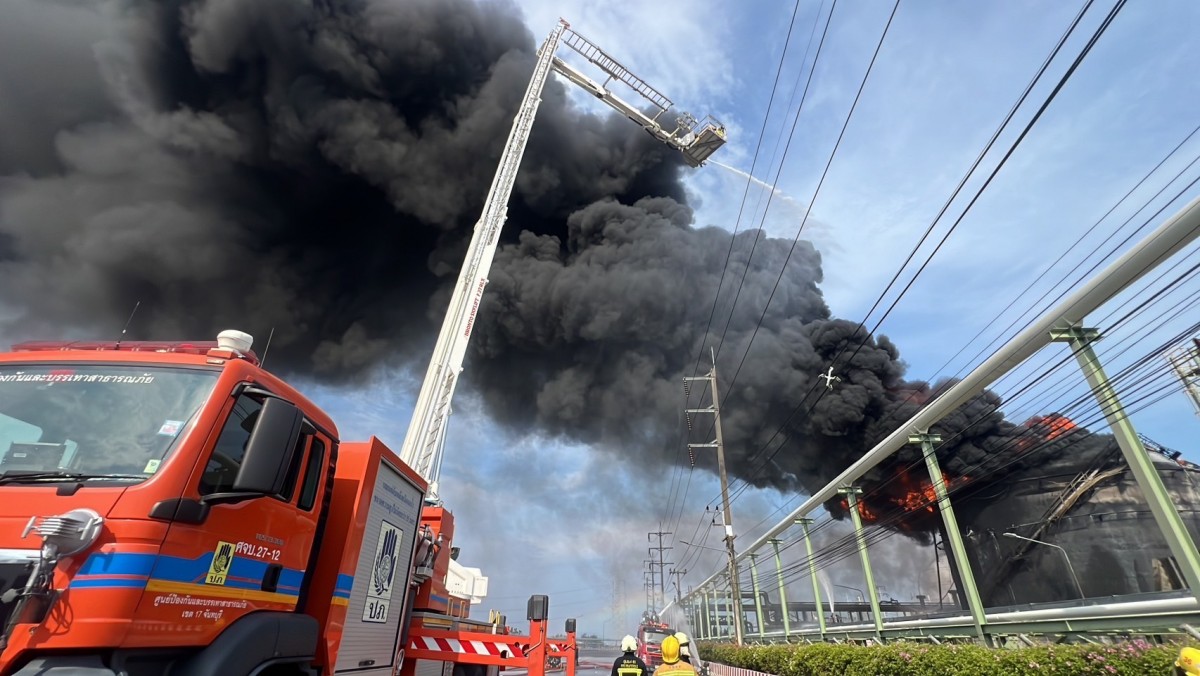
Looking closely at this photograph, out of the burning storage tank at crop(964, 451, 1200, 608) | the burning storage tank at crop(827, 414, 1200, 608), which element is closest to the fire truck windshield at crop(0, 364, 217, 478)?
the burning storage tank at crop(827, 414, 1200, 608)

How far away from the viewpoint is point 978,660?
6.14m

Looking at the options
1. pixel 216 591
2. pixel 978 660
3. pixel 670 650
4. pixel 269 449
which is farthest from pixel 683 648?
pixel 269 449

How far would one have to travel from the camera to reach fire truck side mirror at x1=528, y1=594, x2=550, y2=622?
577 centimetres

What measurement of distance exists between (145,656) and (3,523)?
882mm

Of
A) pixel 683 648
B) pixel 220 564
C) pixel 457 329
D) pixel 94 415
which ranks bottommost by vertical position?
pixel 683 648

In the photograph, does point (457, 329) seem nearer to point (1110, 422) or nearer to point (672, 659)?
point (672, 659)

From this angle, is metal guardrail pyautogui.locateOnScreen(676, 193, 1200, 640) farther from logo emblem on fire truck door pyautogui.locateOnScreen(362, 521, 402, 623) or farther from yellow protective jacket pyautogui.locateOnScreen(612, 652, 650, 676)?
logo emblem on fire truck door pyautogui.locateOnScreen(362, 521, 402, 623)

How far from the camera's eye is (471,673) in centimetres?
671

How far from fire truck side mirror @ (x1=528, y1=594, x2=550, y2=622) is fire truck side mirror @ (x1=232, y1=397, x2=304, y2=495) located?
3740 mm

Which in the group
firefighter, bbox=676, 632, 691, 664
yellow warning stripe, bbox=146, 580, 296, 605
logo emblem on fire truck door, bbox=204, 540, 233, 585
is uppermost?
logo emblem on fire truck door, bbox=204, 540, 233, 585

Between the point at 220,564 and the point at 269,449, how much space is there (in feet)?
2.26

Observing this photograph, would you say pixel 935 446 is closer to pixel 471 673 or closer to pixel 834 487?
pixel 834 487

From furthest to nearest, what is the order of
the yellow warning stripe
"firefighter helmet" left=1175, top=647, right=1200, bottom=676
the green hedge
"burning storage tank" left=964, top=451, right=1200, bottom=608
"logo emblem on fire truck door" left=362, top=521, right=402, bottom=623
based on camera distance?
"burning storage tank" left=964, top=451, right=1200, bottom=608 < the green hedge < "logo emblem on fire truck door" left=362, top=521, right=402, bottom=623 < "firefighter helmet" left=1175, top=647, right=1200, bottom=676 < the yellow warning stripe

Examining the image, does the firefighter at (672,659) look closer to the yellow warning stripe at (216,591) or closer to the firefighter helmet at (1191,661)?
the yellow warning stripe at (216,591)
